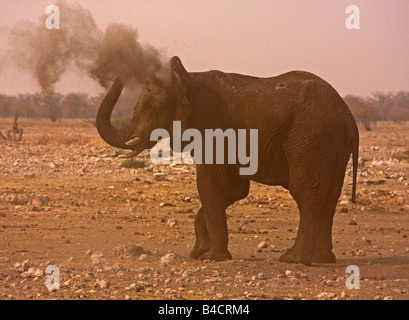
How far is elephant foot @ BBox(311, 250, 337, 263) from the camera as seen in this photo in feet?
36.6

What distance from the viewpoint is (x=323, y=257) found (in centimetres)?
1114

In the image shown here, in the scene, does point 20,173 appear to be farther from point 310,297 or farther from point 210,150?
point 310,297

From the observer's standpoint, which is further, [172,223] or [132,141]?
[172,223]

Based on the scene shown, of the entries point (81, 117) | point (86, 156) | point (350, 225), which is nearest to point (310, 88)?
point (350, 225)

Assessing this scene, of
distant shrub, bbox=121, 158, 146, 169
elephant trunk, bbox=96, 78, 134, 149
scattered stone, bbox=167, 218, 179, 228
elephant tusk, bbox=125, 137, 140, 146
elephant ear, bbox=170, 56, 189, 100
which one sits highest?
elephant ear, bbox=170, 56, 189, 100

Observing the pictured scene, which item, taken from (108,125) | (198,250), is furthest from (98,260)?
(108,125)

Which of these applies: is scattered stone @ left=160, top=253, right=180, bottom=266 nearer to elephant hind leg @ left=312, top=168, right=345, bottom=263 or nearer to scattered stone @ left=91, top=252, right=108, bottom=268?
scattered stone @ left=91, top=252, right=108, bottom=268

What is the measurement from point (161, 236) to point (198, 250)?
1.91 metres

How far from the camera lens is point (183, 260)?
11.1 metres

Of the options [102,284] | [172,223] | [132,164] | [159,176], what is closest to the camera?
[102,284]

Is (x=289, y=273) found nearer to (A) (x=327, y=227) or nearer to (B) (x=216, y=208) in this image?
(A) (x=327, y=227)

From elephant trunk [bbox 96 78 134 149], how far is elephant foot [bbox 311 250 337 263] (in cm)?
257

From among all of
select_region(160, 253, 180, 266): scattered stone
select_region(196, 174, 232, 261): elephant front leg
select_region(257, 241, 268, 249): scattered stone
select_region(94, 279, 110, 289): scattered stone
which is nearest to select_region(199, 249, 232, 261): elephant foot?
select_region(196, 174, 232, 261): elephant front leg

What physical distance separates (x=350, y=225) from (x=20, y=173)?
26.4 ft
